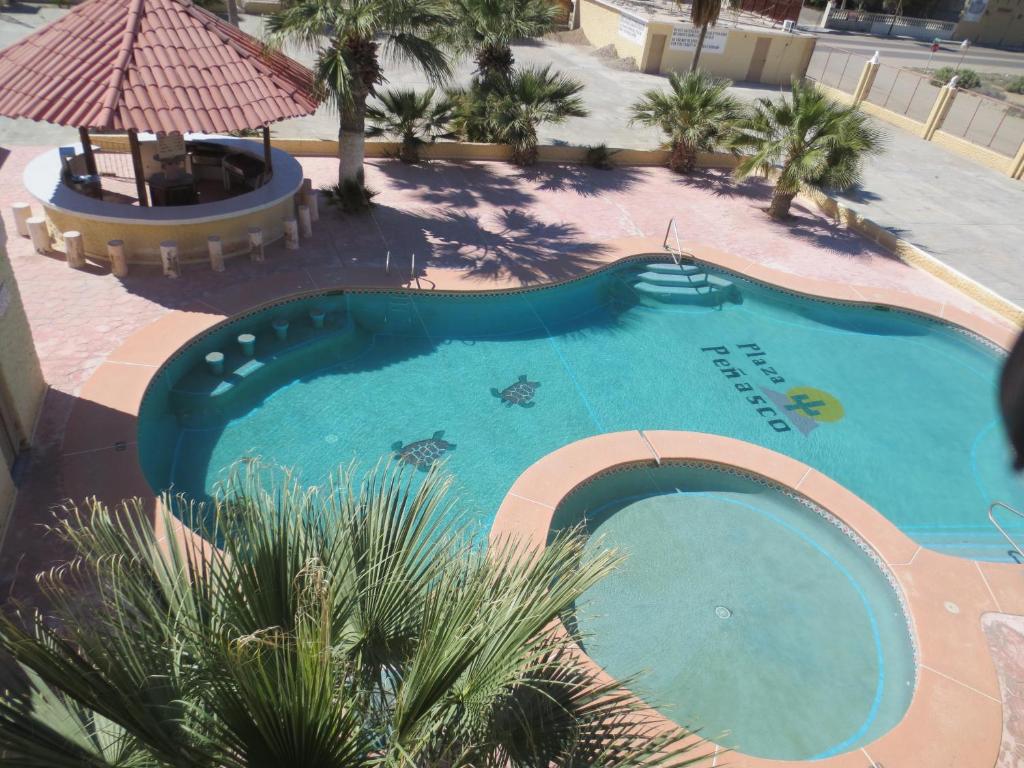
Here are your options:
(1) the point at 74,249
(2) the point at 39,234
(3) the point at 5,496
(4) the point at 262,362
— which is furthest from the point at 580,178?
(3) the point at 5,496

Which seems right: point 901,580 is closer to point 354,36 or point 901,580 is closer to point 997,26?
point 354,36

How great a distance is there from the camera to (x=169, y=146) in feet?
46.3

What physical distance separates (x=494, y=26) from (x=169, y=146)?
344 inches

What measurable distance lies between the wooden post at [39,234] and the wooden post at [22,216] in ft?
0.99

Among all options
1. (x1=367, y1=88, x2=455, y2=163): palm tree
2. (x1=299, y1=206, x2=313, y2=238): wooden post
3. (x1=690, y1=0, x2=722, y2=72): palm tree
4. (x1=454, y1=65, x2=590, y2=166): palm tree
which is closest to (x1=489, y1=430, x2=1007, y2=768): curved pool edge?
(x1=299, y1=206, x2=313, y2=238): wooden post

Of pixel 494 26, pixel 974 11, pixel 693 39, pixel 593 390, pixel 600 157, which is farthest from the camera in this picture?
pixel 974 11

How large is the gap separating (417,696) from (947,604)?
8.33 meters

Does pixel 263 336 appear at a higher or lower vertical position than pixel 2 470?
lower

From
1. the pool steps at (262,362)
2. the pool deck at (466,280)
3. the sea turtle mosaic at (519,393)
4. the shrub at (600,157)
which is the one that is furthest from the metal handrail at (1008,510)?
the shrub at (600,157)

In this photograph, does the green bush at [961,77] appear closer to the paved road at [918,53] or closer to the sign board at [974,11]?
the paved road at [918,53]

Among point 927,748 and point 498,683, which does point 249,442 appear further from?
point 927,748

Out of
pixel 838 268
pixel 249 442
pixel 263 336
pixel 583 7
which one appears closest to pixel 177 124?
pixel 263 336

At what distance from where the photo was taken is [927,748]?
722 cm

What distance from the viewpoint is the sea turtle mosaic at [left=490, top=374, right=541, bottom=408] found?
12023mm
